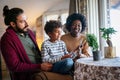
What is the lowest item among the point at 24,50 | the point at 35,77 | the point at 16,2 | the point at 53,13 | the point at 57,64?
the point at 35,77

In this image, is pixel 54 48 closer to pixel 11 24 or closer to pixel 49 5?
pixel 11 24

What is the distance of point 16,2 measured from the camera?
3.29m

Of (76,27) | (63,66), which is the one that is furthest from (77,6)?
(63,66)

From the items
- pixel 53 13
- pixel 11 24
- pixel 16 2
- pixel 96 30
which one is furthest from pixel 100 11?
pixel 11 24

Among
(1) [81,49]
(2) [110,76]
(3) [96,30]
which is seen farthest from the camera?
(3) [96,30]

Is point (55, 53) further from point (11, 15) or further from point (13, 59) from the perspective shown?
point (11, 15)

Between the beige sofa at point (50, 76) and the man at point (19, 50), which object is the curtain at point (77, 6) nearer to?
the man at point (19, 50)

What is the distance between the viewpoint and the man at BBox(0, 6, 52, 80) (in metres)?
1.85

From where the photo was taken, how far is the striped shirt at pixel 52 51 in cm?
196

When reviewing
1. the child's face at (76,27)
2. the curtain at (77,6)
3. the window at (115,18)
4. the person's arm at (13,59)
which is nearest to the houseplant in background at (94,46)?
the person's arm at (13,59)

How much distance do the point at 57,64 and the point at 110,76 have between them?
2.02 feet

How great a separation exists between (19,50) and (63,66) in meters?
0.41

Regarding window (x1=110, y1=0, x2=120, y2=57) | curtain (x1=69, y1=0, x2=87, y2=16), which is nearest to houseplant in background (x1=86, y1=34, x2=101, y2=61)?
window (x1=110, y1=0, x2=120, y2=57)

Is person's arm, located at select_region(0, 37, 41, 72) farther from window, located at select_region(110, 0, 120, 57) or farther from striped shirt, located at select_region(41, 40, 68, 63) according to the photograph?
window, located at select_region(110, 0, 120, 57)
